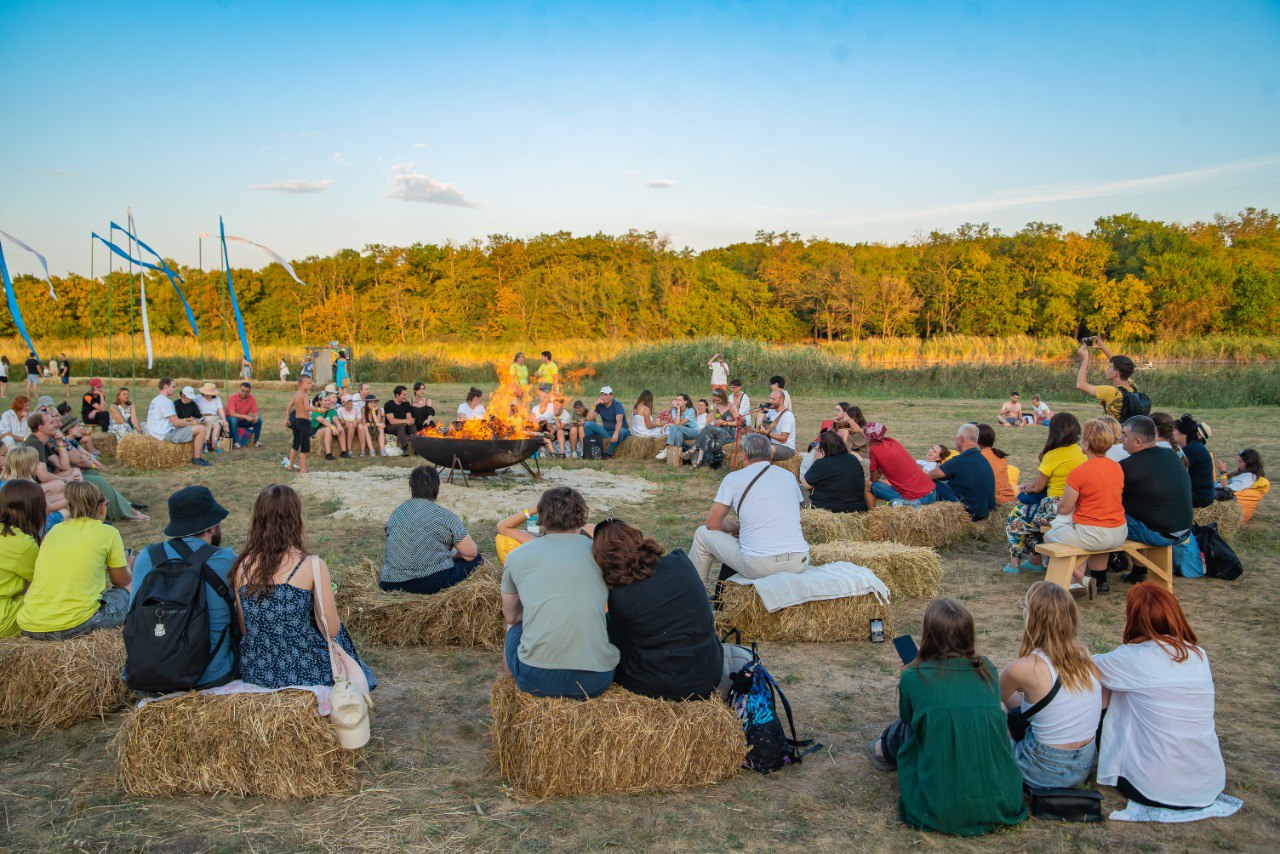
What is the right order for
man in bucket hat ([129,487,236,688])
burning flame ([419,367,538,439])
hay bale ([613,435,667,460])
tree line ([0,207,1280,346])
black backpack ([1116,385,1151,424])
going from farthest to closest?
tree line ([0,207,1280,346]) → hay bale ([613,435,667,460]) → burning flame ([419,367,538,439]) → black backpack ([1116,385,1151,424]) → man in bucket hat ([129,487,236,688])

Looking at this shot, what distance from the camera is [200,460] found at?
13211 millimetres

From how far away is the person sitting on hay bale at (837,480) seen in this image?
8.32m

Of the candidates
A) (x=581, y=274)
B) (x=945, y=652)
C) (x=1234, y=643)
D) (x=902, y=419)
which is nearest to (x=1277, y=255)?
(x=581, y=274)

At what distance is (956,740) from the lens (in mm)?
3467

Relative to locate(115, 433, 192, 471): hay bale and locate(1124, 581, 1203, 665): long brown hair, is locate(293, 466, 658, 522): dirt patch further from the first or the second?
locate(1124, 581, 1203, 665): long brown hair

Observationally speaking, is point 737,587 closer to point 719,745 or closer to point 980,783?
point 719,745

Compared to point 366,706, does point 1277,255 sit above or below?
above

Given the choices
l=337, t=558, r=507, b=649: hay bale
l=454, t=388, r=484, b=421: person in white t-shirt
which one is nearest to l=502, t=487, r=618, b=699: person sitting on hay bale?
l=337, t=558, r=507, b=649: hay bale

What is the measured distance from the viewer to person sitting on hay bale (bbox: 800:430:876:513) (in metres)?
8.32

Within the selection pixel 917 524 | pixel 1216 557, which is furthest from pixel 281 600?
pixel 1216 557

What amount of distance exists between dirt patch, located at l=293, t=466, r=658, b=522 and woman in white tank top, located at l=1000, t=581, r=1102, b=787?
6475 mm

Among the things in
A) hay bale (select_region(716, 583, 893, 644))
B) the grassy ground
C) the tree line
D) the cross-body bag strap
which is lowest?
the grassy ground

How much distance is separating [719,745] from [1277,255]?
66.1 metres

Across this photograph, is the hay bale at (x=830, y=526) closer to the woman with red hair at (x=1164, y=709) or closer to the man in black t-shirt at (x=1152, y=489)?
the man in black t-shirt at (x=1152, y=489)
